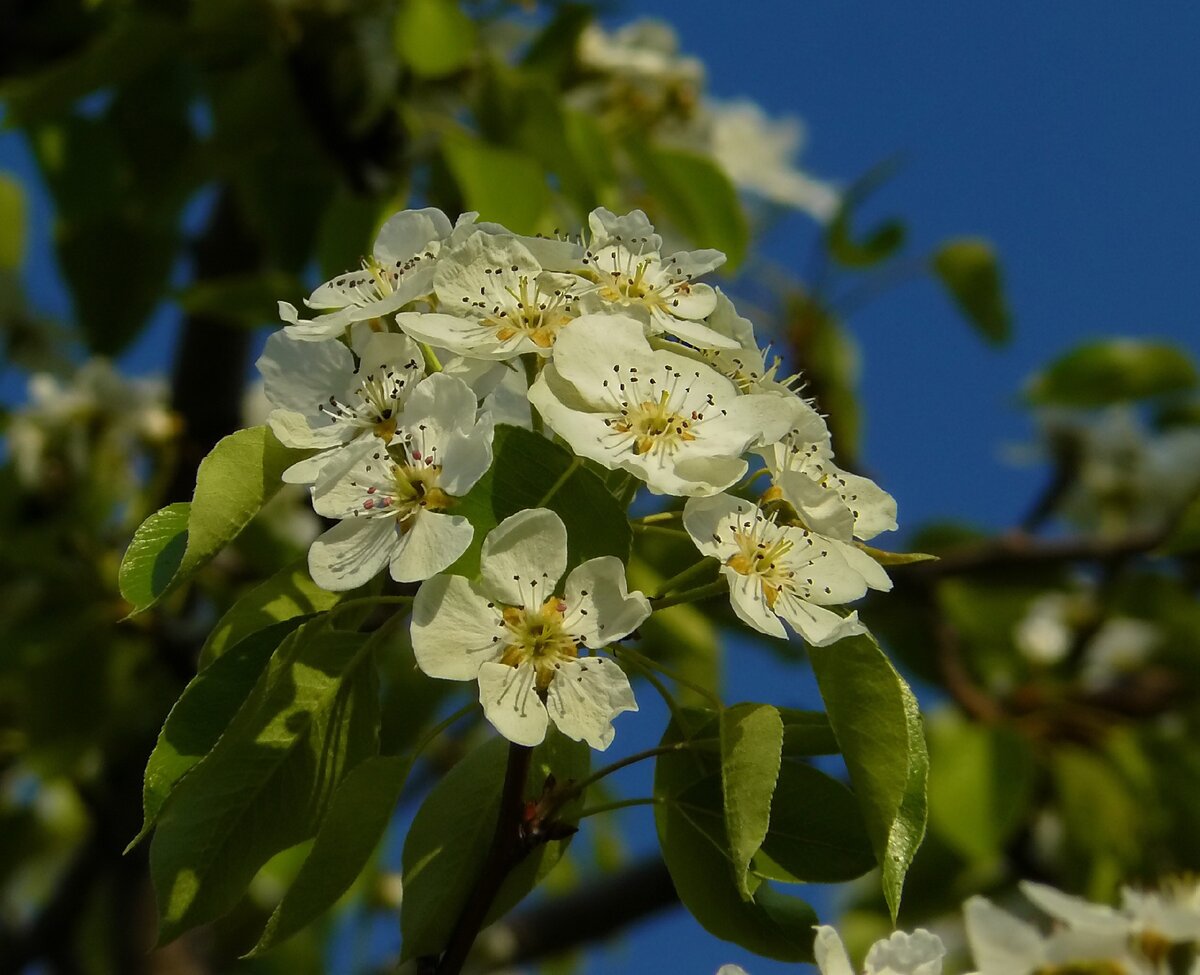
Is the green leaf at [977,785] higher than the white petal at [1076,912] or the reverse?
the reverse

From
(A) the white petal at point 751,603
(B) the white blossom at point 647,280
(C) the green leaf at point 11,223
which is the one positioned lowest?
(C) the green leaf at point 11,223

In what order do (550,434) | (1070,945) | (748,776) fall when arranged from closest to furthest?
(748,776) → (1070,945) → (550,434)

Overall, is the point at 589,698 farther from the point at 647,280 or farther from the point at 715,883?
the point at 647,280

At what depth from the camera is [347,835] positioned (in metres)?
0.96

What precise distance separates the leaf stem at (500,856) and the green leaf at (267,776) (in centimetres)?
11

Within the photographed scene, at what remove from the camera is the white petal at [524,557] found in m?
0.92

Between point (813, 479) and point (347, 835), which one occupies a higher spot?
point (813, 479)

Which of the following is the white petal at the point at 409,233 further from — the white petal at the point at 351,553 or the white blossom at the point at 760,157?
the white blossom at the point at 760,157

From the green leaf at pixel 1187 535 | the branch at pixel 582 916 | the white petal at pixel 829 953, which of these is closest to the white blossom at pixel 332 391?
the white petal at pixel 829 953

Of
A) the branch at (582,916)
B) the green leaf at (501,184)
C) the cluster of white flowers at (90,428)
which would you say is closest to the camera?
the green leaf at (501,184)

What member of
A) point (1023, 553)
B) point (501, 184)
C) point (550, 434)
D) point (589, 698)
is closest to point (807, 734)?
point (589, 698)

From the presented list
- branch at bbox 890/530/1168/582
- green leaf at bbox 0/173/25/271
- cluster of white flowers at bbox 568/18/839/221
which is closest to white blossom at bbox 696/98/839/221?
cluster of white flowers at bbox 568/18/839/221

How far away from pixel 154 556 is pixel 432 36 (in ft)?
4.24

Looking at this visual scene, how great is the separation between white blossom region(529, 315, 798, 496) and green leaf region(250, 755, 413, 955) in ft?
0.82
